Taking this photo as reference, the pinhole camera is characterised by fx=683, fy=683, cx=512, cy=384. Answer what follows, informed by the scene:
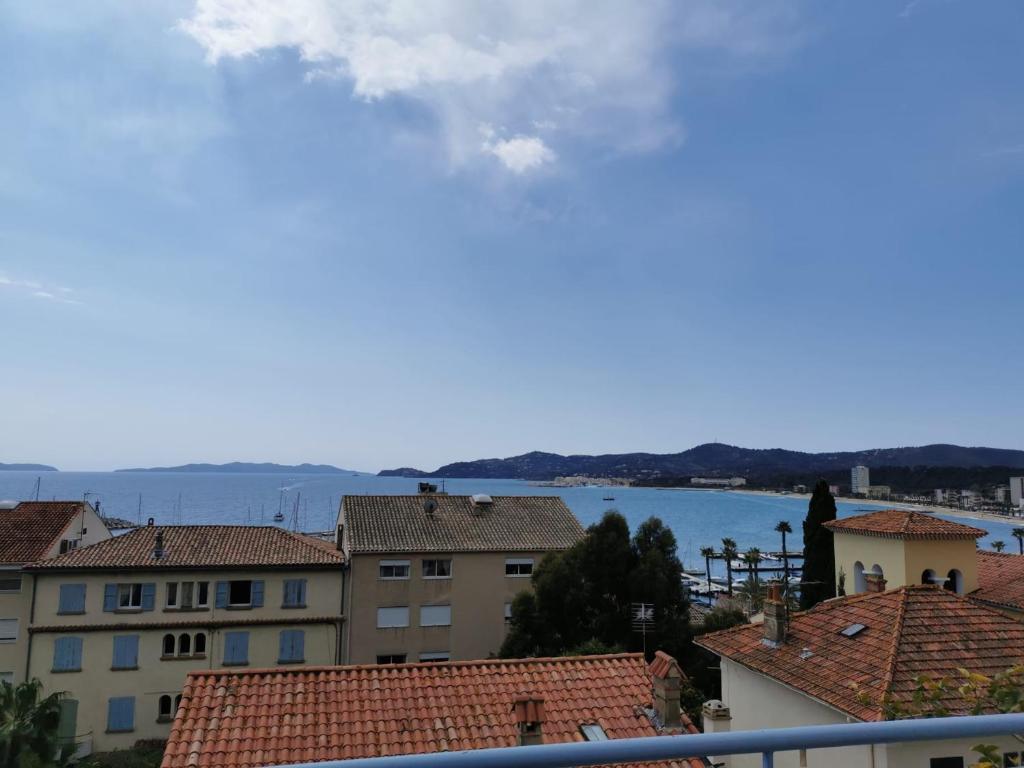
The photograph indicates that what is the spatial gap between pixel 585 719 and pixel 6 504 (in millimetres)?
38451

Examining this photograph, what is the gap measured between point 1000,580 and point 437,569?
79.5 feet

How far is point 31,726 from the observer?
1906 cm

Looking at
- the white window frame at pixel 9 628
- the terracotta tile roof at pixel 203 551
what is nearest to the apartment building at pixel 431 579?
the terracotta tile roof at pixel 203 551

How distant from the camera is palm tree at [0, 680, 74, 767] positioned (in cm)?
1706

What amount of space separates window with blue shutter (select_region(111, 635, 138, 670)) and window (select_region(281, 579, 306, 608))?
21.8 feet

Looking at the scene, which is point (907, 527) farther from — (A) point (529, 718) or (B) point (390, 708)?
(B) point (390, 708)

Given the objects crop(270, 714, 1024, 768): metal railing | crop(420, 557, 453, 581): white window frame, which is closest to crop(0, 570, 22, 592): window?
crop(420, 557, 453, 581): white window frame

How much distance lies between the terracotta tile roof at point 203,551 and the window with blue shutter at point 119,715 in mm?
5901

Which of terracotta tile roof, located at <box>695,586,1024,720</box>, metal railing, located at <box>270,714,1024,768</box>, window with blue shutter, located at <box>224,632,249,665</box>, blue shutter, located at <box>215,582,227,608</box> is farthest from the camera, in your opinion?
blue shutter, located at <box>215,582,227,608</box>

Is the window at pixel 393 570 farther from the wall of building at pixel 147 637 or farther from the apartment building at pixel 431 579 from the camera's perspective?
the wall of building at pixel 147 637

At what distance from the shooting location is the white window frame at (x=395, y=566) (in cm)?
3509

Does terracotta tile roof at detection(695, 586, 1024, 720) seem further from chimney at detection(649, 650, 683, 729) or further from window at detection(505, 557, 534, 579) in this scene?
window at detection(505, 557, 534, 579)

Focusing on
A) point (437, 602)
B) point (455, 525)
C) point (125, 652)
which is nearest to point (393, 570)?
point (437, 602)

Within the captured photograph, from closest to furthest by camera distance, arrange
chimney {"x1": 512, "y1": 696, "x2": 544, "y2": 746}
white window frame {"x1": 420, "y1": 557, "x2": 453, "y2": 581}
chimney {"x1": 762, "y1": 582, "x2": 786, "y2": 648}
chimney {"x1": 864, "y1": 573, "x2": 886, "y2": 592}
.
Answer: chimney {"x1": 512, "y1": 696, "x2": 544, "y2": 746}
chimney {"x1": 762, "y1": 582, "x2": 786, "y2": 648}
chimney {"x1": 864, "y1": 573, "x2": 886, "y2": 592}
white window frame {"x1": 420, "y1": 557, "x2": 453, "y2": 581}
